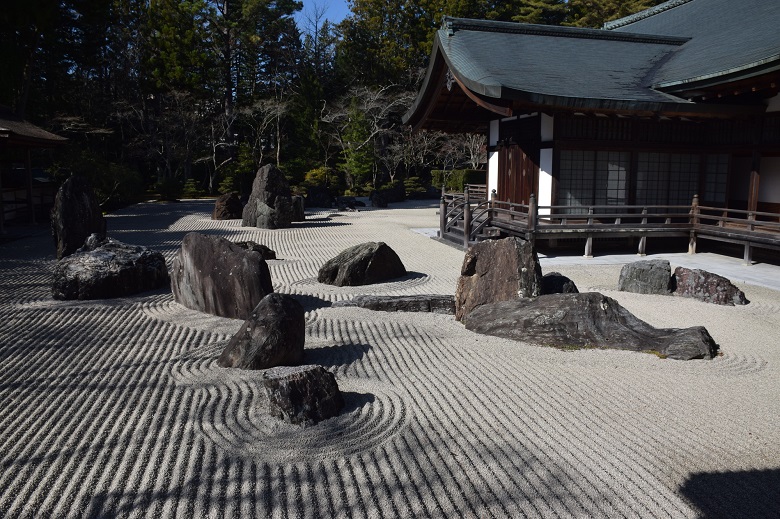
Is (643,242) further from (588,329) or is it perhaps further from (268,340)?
(268,340)

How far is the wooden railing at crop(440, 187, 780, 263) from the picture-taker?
12.6m

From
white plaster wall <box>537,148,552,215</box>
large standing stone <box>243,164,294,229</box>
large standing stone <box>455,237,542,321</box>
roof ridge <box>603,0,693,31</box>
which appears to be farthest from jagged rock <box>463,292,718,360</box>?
roof ridge <box>603,0,693,31</box>

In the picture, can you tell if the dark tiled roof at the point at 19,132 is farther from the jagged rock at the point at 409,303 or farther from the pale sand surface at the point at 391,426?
the jagged rock at the point at 409,303

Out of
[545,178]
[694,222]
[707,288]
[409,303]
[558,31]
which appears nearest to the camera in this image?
[409,303]

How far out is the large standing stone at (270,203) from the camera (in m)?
18.9

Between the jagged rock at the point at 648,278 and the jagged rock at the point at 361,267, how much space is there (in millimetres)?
4065

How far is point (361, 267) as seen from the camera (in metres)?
10.4

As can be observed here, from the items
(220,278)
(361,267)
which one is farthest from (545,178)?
(220,278)

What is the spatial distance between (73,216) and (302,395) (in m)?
10.1

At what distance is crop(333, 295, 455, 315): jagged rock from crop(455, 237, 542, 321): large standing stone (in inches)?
15.1

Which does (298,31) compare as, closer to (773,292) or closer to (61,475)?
(773,292)

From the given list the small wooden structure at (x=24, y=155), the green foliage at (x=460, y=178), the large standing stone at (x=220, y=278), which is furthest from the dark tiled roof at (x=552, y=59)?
the green foliage at (x=460, y=178)

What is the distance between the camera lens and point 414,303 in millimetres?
8609

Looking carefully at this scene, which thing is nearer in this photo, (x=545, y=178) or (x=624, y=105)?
(x=624, y=105)
